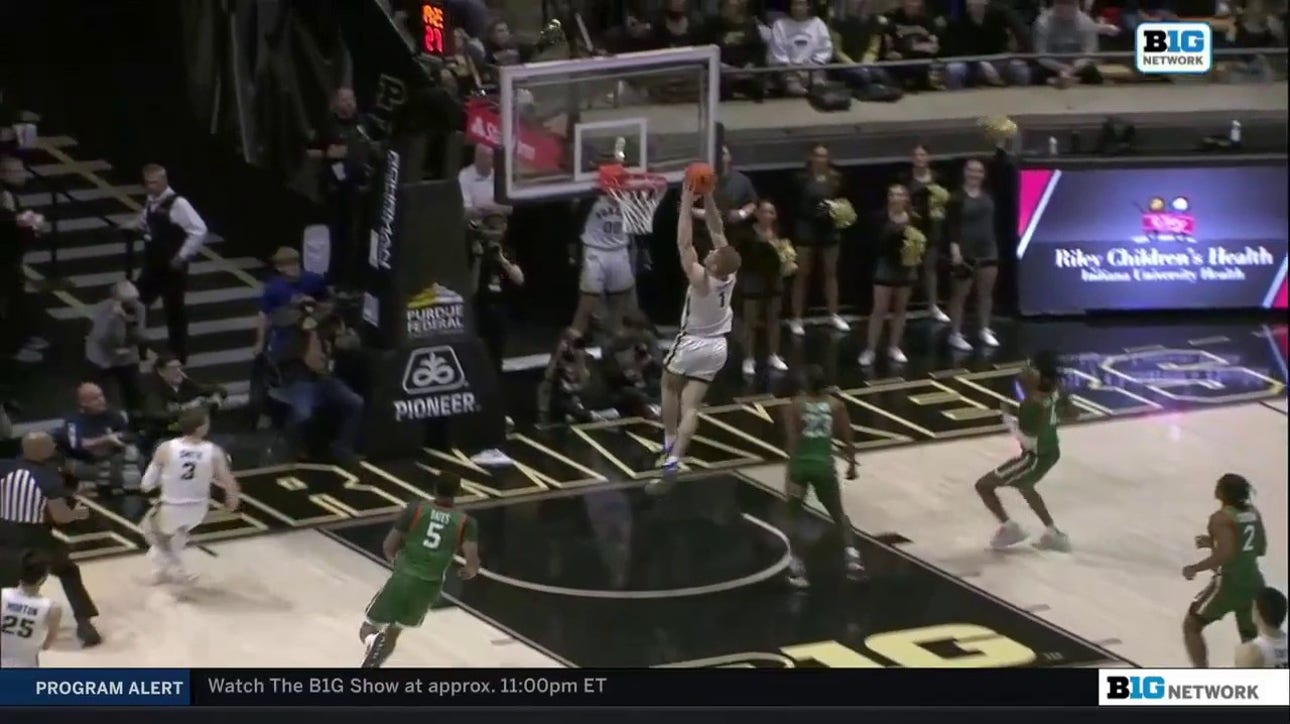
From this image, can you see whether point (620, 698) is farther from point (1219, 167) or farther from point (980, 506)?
point (1219, 167)

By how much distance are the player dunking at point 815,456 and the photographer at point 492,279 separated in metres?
0.94

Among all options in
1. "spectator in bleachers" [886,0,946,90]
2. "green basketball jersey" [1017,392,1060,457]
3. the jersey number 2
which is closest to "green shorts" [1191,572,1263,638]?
"green basketball jersey" [1017,392,1060,457]

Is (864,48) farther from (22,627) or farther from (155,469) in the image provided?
(22,627)

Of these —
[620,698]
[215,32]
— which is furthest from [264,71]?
[620,698]

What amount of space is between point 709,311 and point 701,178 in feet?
1.34

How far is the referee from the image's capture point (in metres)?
6.23

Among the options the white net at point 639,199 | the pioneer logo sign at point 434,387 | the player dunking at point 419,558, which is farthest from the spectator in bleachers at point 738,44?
the player dunking at point 419,558

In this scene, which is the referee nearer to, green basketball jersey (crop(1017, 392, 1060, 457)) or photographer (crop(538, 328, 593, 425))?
photographer (crop(538, 328, 593, 425))

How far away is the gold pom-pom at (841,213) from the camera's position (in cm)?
683

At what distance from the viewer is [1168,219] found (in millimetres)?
6609

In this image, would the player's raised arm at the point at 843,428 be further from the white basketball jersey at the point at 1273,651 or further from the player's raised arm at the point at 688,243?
the white basketball jersey at the point at 1273,651

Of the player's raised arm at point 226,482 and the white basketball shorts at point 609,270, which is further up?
the white basketball shorts at point 609,270

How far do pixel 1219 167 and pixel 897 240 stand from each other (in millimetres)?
1046

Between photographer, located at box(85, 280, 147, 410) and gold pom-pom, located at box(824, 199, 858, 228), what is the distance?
217cm
